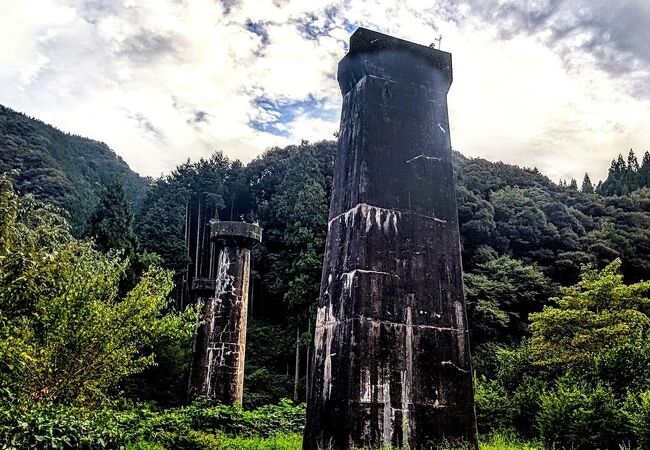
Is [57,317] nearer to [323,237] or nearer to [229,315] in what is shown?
[229,315]

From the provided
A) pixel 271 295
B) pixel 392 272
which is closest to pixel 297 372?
pixel 271 295

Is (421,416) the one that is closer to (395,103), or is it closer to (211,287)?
(395,103)

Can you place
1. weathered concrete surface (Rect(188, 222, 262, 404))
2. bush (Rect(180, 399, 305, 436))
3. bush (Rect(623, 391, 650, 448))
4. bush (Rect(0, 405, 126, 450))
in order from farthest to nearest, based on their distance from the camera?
1. weathered concrete surface (Rect(188, 222, 262, 404))
2. bush (Rect(180, 399, 305, 436))
3. bush (Rect(623, 391, 650, 448))
4. bush (Rect(0, 405, 126, 450))

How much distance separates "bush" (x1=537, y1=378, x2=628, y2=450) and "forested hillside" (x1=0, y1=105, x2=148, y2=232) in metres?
24.7

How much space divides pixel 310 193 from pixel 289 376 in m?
9.43

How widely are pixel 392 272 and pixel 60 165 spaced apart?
39.8m

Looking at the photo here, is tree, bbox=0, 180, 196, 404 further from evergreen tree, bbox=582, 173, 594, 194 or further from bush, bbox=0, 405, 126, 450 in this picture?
evergreen tree, bbox=582, 173, 594, 194

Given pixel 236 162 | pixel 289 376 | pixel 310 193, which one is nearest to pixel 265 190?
pixel 236 162

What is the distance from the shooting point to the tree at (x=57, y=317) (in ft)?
25.3

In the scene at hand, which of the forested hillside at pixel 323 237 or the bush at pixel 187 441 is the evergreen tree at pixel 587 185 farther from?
the bush at pixel 187 441

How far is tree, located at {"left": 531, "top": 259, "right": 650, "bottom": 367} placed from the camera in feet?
53.3

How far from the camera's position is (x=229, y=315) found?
13820mm

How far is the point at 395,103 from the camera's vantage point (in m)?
4.71

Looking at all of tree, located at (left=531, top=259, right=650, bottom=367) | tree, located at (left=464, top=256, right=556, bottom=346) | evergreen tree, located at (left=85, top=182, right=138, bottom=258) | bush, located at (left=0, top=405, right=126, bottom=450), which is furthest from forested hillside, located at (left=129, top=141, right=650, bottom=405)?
bush, located at (left=0, top=405, right=126, bottom=450)
